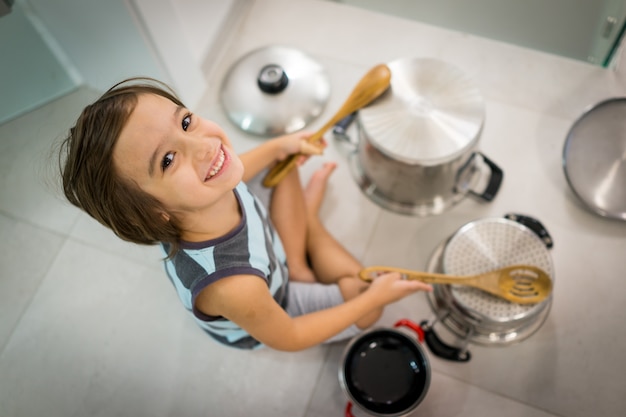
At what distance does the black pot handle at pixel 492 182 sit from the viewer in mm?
969

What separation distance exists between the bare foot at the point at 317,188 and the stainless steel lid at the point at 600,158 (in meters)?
0.47

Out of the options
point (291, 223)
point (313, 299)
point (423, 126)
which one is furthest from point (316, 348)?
point (423, 126)

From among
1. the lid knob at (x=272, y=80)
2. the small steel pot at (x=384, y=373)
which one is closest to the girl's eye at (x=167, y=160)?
the small steel pot at (x=384, y=373)

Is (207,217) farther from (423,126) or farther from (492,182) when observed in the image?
(492,182)

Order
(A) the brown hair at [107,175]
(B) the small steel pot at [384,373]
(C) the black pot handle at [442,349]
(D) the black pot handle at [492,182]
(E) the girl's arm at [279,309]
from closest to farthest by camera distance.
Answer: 1. (A) the brown hair at [107,175]
2. (E) the girl's arm at [279,309]
3. (B) the small steel pot at [384,373]
4. (C) the black pot handle at [442,349]
5. (D) the black pot handle at [492,182]

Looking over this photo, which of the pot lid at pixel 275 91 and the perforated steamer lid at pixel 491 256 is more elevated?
the pot lid at pixel 275 91

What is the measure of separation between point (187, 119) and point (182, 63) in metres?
0.56

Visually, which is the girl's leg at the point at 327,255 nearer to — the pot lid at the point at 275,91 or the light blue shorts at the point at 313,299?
the light blue shorts at the point at 313,299

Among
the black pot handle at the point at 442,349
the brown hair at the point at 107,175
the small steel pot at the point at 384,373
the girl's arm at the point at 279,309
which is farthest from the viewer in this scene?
the black pot handle at the point at 442,349

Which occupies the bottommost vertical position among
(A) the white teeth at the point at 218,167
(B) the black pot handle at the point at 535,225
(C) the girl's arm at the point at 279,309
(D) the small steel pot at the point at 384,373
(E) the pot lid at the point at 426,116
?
(D) the small steel pot at the point at 384,373

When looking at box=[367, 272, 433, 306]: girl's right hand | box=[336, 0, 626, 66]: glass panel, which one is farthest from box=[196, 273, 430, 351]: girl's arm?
box=[336, 0, 626, 66]: glass panel

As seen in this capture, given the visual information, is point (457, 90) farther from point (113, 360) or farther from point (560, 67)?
point (113, 360)

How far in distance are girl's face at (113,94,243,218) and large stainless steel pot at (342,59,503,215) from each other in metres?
0.34

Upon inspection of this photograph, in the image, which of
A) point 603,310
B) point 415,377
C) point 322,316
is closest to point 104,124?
point 322,316
